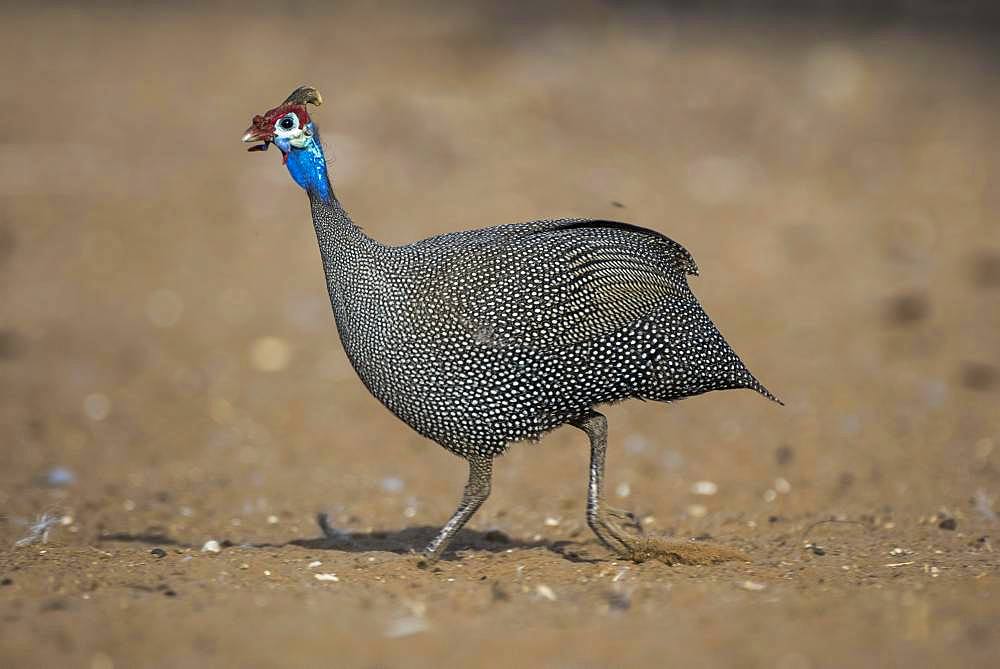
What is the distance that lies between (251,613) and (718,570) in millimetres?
1769

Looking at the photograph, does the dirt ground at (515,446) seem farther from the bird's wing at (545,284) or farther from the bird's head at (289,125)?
the bird's head at (289,125)

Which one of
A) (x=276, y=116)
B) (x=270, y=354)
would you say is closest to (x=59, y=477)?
(x=270, y=354)

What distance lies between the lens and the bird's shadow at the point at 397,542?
5.38 metres

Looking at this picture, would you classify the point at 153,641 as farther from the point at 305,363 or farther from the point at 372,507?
the point at 305,363

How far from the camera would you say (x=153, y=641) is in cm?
394

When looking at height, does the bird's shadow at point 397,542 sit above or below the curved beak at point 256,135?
below

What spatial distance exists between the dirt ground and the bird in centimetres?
56

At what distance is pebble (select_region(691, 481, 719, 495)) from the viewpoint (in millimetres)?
6684

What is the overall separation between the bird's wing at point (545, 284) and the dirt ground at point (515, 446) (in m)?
0.94

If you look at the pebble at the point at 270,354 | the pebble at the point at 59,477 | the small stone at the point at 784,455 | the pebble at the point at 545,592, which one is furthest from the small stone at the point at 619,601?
the pebble at the point at 270,354

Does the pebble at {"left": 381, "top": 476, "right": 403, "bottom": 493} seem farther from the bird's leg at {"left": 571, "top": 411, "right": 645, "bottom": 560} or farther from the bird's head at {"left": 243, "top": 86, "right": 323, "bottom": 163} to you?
the bird's head at {"left": 243, "top": 86, "right": 323, "bottom": 163}

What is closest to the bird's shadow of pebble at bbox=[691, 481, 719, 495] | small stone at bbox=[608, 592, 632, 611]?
small stone at bbox=[608, 592, 632, 611]

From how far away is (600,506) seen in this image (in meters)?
5.06

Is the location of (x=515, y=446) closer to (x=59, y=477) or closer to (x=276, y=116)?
(x=59, y=477)
